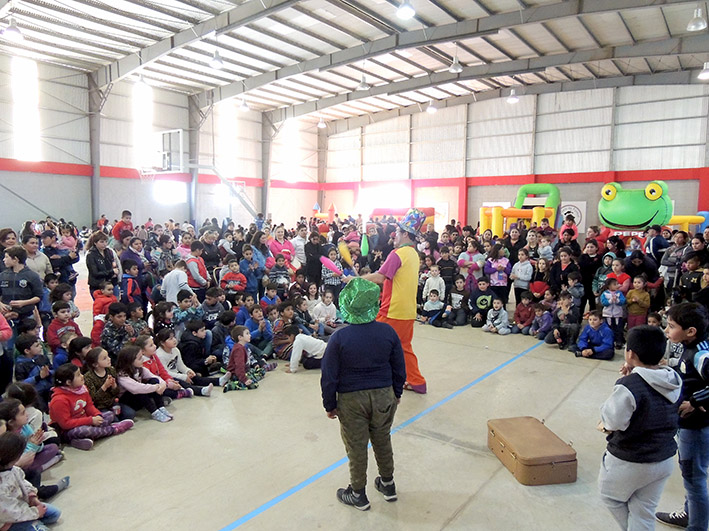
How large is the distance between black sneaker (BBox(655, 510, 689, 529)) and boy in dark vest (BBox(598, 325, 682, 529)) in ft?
3.00

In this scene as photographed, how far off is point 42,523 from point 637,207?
13146 mm

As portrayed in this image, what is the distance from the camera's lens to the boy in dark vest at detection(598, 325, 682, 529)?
84.5 inches

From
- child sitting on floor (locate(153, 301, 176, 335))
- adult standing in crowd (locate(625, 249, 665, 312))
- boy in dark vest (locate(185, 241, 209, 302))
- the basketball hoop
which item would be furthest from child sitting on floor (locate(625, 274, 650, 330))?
the basketball hoop

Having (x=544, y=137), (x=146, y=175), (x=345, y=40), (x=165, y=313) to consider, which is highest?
(x=345, y=40)

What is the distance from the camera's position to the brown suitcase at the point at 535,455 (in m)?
3.33

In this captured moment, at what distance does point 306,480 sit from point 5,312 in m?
3.46

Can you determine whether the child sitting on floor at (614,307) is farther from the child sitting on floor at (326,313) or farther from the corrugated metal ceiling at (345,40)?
the corrugated metal ceiling at (345,40)

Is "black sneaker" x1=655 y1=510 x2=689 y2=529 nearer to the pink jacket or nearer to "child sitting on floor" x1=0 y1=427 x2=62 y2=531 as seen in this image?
"child sitting on floor" x1=0 y1=427 x2=62 y2=531

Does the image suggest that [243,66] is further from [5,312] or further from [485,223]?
[5,312]

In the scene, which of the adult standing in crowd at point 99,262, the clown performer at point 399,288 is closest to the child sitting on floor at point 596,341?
the clown performer at point 399,288

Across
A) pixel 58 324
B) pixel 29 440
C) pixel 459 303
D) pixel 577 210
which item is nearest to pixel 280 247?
pixel 459 303

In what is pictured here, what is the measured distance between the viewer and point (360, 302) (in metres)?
2.89

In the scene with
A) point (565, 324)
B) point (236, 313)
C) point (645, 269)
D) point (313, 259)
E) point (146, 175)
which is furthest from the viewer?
point (146, 175)

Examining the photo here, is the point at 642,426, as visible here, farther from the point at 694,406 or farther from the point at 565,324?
the point at 565,324
